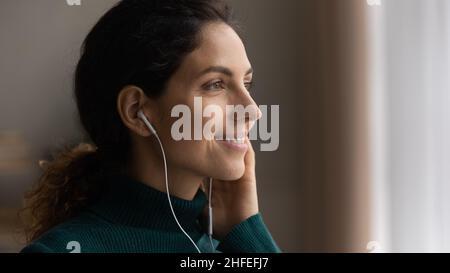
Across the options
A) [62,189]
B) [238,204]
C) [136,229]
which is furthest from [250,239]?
[62,189]

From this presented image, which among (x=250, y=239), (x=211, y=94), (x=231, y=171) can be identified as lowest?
(x=250, y=239)

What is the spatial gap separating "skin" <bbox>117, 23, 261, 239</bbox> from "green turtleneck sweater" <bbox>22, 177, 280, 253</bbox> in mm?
26

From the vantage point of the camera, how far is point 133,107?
834 mm

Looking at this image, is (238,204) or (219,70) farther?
(238,204)

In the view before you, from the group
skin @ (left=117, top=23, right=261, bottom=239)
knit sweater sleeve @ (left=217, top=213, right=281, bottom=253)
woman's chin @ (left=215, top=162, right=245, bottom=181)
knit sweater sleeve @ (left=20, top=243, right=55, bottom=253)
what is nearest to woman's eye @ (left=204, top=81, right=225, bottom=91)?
skin @ (left=117, top=23, right=261, bottom=239)

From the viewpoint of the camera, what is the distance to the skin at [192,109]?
2.71ft

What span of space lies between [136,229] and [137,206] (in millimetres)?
35

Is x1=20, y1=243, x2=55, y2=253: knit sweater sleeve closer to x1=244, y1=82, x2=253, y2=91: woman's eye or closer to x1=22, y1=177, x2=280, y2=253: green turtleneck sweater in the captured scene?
x1=22, y1=177, x2=280, y2=253: green turtleneck sweater

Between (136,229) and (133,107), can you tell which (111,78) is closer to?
(133,107)

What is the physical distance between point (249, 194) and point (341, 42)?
1.00 feet

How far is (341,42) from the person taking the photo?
0.95 meters

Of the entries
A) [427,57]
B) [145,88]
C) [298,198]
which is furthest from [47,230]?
[427,57]

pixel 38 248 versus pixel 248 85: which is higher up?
pixel 248 85
